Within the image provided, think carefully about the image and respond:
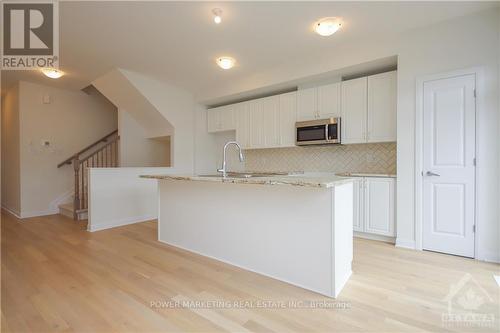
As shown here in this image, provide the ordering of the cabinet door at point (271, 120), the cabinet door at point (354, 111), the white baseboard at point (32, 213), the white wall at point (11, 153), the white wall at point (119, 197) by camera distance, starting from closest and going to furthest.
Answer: the cabinet door at point (354, 111), the white wall at point (119, 197), the cabinet door at point (271, 120), the white baseboard at point (32, 213), the white wall at point (11, 153)

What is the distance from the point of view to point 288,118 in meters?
4.21

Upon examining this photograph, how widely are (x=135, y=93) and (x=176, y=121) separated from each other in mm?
920

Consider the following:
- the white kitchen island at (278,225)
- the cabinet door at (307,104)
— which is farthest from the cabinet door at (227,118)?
the white kitchen island at (278,225)

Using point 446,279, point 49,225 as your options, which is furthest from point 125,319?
point 49,225

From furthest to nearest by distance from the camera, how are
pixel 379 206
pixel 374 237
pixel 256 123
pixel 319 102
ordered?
1. pixel 256 123
2. pixel 319 102
3. pixel 374 237
4. pixel 379 206

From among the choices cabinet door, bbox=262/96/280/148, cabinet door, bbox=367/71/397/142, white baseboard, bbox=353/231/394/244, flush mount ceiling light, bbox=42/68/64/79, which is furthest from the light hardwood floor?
flush mount ceiling light, bbox=42/68/64/79

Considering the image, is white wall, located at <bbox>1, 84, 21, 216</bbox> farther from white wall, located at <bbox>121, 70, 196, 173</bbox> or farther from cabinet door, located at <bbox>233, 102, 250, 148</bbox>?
cabinet door, located at <bbox>233, 102, 250, 148</bbox>

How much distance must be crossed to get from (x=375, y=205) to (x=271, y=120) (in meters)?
2.19

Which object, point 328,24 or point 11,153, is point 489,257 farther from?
point 11,153

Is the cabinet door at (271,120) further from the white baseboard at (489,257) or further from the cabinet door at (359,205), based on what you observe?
the white baseboard at (489,257)

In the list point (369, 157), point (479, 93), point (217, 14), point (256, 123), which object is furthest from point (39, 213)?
point (479, 93)

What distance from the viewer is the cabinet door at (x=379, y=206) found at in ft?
10.2

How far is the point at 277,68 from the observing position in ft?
13.3

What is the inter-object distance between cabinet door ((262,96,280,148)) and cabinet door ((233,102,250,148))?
0.41m
